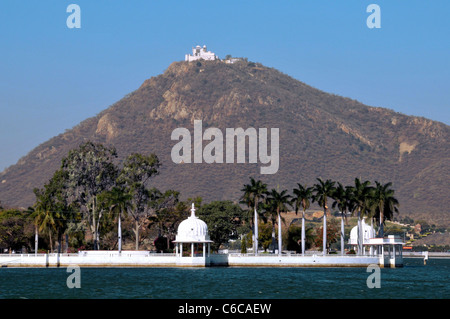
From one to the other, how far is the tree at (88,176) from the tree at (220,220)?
20.2m

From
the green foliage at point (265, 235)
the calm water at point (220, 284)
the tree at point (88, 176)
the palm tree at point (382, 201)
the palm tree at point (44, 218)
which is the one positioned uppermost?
the tree at point (88, 176)

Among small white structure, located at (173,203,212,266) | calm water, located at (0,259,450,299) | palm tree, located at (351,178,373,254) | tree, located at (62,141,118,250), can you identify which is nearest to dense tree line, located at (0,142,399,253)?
tree, located at (62,141,118,250)

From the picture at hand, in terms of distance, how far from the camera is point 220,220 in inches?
6836

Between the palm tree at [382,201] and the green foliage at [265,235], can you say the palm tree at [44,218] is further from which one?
the palm tree at [382,201]

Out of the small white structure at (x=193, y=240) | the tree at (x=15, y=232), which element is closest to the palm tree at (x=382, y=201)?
the small white structure at (x=193, y=240)

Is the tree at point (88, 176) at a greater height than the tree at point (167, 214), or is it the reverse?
the tree at point (88, 176)

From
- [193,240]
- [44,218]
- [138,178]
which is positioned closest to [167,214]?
[138,178]

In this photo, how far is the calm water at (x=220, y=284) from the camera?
87.7 m

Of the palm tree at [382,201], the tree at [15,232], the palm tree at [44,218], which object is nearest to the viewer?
the palm tree at [382,201]

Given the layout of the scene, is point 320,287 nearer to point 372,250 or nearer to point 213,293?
point 213,293

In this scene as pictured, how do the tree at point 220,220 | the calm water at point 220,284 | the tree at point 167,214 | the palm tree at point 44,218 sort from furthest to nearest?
the tree at point 220,220 < the tree at point 167,214 < the palm tree at point 44,218 < the calm water at point 220,284

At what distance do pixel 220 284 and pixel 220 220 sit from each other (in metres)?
74.4

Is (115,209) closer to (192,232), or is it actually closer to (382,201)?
(192,232)
